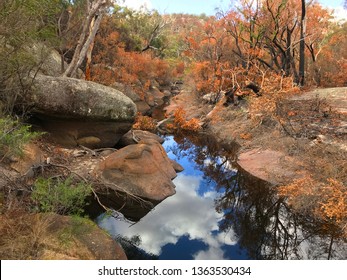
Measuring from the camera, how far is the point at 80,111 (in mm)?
12164

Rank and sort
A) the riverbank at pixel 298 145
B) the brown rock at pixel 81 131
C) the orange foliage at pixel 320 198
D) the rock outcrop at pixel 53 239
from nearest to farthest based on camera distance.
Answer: the rock outcrop at pixel 53 239 < the orange foliage at pixel 320 198 < the riverbank at pixel 298 145 < the brown rock at pixel 81 131

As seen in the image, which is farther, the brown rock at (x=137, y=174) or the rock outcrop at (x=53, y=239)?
the brown rock at (x=137, y=174)

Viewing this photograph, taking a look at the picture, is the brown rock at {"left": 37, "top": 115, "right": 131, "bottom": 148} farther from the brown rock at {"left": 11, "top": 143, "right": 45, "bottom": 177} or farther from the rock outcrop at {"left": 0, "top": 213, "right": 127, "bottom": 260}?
the rock outcrop at {"left": 0, "top": 213, "right": 127, "bottom": 260}

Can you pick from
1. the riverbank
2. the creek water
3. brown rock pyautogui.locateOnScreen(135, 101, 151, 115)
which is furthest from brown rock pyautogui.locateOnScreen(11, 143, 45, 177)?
brown rock pyautogui.locateOnScreen(135, 101, 151, 115)

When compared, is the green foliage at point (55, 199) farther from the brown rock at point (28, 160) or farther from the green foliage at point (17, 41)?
the green foliage at point (17, 41)

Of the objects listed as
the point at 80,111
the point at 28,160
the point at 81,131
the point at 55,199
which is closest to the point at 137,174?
the point at 55,199

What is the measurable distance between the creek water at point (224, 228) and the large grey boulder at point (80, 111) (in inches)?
151

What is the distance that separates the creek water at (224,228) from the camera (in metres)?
7.75

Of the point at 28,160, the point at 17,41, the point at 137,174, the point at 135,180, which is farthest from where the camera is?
the point at 137,174

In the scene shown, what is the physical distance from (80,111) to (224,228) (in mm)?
7168

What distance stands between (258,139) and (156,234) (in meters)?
8.52

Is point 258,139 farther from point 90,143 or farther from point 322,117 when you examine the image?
point 90,143

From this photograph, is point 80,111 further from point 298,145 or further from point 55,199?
point 298,145

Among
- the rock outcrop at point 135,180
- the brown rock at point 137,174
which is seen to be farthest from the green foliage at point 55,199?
the rock outcrop at point 135,180
